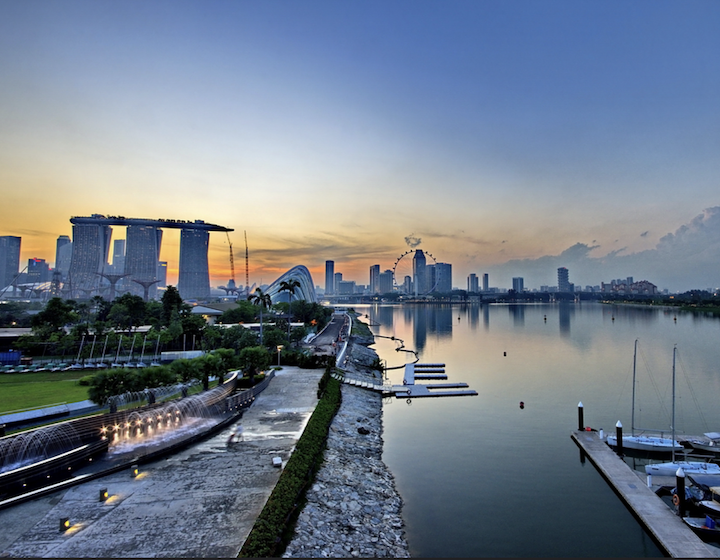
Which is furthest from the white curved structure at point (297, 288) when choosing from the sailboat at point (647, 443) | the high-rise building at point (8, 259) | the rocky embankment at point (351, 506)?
the high-rise building at point (8, 259)

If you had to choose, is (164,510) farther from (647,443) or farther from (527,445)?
(647,443)

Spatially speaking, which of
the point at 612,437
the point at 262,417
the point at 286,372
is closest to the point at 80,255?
the point at 286,372

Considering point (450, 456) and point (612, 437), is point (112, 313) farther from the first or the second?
point (612, 437)

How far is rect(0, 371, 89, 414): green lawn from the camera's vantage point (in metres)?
15.1

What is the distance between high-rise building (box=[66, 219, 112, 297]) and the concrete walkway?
400ft

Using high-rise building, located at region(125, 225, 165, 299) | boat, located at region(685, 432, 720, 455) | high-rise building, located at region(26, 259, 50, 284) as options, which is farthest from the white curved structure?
high-rise building, located at region(26, 259, 50, 284)

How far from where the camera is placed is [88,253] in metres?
116

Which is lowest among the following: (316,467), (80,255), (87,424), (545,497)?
(545,497)

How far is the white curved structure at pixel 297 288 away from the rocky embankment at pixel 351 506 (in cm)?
5683

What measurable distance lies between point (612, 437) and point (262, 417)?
14.2 metres

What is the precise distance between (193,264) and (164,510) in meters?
155

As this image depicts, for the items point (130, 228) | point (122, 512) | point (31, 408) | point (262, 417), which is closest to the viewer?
point (122, 512)

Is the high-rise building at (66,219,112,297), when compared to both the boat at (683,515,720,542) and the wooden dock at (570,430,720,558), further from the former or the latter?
the boat at (683,515,720,542)

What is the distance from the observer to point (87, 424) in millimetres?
12508
